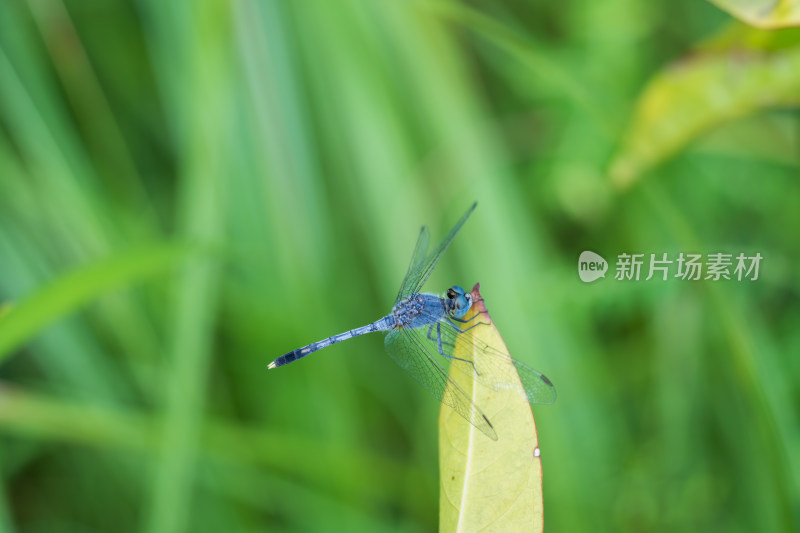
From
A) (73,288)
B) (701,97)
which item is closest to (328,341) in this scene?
(73,288)

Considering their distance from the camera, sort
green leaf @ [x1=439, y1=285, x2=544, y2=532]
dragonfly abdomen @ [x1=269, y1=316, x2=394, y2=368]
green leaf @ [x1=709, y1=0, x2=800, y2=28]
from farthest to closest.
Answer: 1. dragonfly abdomen @ [x1=269, y1=316, x2=394, y2=368]
2. green leaf @ [x1=709, y1=0, x2=800, y2=28]
3. green leaf @ [x1=439, y1=285, x2=544, y2=532]

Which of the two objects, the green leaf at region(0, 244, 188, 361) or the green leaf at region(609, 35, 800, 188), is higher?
the green leaf at region(609, 35, 800, 188)

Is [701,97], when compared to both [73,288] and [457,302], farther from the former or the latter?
[73,288]

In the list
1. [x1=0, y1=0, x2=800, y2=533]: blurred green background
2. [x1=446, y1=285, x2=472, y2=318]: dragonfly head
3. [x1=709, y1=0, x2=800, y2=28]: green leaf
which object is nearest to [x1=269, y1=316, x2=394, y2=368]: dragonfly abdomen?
[x1=446, y1=285, x2=472, y2=318]: dragonfly head

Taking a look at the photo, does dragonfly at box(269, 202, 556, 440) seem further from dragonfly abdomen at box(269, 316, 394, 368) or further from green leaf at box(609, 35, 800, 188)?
green leaf at box(609, 35, 800, 188)

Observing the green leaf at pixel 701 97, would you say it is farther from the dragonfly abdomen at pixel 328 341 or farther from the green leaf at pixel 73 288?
the green leaf at pixel 73 288

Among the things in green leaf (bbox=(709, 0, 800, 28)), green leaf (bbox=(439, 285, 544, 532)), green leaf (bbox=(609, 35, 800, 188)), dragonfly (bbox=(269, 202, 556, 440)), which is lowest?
green leaf (bbox=(439, 285, 544, 532))

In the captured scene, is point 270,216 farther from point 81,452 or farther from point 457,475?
point 457,475
